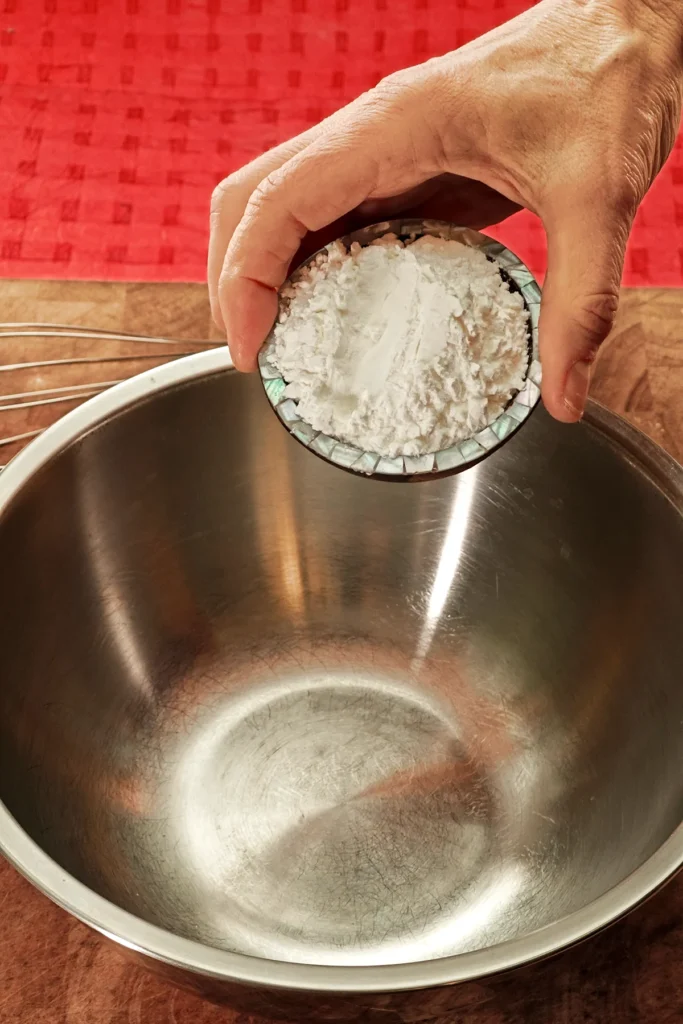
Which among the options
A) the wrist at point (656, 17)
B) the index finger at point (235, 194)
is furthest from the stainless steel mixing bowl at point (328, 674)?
the wrist at point (656, 17)

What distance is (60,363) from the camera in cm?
66

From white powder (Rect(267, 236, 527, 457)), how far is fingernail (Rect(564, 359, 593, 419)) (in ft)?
0.12

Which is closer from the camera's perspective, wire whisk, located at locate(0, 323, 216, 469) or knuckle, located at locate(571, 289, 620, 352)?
knuckle, located at locate(571, 289, 620, 352)

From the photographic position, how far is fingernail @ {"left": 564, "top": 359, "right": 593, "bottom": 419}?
0.43 m

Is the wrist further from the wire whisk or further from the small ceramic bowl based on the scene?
the wire whisk

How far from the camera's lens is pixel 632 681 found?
0.54 m

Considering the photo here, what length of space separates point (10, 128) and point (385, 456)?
544 mm

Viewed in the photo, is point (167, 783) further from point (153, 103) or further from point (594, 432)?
point (153, 103)

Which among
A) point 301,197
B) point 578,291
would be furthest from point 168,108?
point 578,291

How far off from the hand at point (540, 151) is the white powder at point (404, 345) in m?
0.03

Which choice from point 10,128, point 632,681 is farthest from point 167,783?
point 10,128

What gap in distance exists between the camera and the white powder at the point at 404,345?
1.49ft

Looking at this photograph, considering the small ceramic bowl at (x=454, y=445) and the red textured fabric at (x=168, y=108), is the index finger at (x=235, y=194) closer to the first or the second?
the small ceramic bowl at (x=454, y=445)

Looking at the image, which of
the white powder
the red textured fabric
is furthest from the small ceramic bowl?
the red textured fabric
